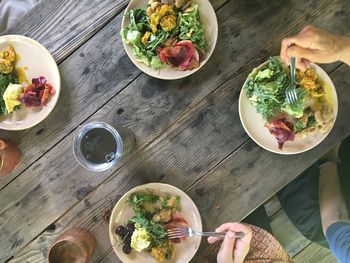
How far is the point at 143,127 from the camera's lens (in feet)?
5.23

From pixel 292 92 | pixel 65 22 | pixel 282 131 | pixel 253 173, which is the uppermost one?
pixel 65 22

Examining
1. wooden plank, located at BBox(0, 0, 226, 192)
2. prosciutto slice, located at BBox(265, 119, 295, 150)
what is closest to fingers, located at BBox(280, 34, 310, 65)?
prosciutto slice, located at BBox(265, 119, 295, 150)

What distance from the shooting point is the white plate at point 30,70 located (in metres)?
1.56

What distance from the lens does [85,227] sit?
1609mm

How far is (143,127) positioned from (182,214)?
311 millimetres

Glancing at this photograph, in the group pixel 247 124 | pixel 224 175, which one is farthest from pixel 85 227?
pixel 247 124

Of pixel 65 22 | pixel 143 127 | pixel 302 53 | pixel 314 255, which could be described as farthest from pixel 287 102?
pixel 314 255

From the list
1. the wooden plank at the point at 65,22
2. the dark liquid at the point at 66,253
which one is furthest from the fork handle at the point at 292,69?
the dark liquid at the point at 66,253

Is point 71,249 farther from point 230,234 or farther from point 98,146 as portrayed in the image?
point 230,234

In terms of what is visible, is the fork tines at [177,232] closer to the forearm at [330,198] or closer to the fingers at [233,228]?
the fingers at [233,228]

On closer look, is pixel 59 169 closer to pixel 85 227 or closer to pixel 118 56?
pixel 85 227

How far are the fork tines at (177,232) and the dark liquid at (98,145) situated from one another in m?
0.30

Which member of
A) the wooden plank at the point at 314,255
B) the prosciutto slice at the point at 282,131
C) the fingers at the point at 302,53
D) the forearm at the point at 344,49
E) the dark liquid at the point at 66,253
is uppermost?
the fingers at the point at 302,53

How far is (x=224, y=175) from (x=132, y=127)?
13.5 inches
